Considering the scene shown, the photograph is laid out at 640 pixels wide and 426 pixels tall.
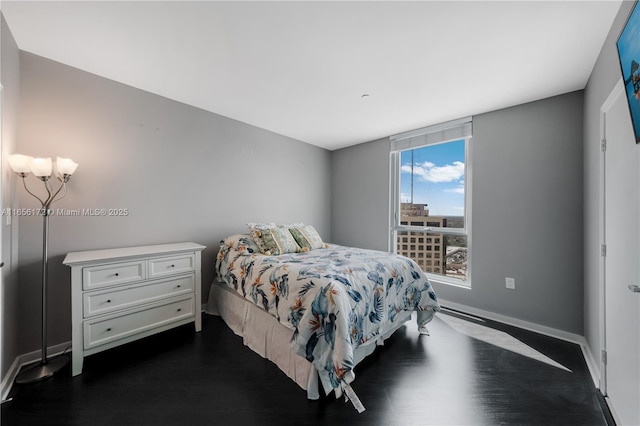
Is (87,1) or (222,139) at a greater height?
(87,1)

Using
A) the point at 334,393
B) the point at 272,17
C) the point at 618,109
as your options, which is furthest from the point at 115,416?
the point at 618,109

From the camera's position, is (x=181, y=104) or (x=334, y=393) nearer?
(x=334, y=393)

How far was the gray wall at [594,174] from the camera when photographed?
5.44ft

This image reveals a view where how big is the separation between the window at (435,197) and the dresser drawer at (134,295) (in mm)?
2893

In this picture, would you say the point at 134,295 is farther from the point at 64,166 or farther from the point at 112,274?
the point at 64,166

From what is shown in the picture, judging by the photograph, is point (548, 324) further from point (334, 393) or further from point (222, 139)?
point (222, 139)

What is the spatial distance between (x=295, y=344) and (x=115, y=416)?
3.67 ft

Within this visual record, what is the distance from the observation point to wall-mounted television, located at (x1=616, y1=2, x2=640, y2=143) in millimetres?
1157

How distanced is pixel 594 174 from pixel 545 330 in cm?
160

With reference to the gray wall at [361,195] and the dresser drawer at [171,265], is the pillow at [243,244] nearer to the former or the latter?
the dresser drawer at [171,265]

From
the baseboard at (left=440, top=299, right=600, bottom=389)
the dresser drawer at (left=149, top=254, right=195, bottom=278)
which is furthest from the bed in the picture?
the baseboard at (left=440, top=299, right=600, bottom=389)

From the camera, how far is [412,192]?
12.3ft

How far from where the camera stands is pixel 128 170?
8.11ft

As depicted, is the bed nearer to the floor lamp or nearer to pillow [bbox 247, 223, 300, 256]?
pillow [bbox 247, 223, 300, 256]
